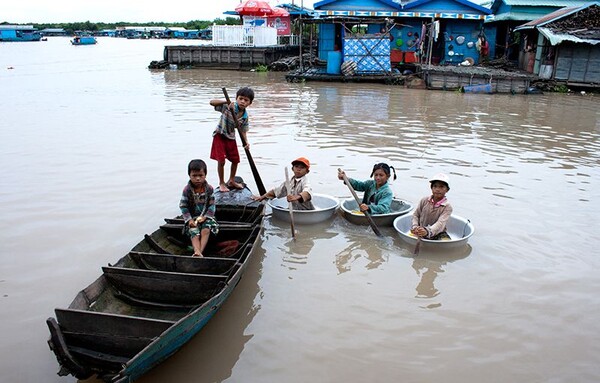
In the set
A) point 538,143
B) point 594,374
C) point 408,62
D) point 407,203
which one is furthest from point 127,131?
point 408,62

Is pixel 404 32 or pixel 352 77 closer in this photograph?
pixel 352 77

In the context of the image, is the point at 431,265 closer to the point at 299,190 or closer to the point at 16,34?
the point at 299,190

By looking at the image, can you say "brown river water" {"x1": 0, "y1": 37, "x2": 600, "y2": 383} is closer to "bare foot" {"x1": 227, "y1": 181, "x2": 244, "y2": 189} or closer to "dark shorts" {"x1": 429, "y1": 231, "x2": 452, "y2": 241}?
"dark shorts" {"x1": 429, "y1": 231, "x2": 452, "y2": 241}

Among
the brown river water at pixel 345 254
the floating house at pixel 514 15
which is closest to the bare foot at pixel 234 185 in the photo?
the brown river water at pixel 345 254

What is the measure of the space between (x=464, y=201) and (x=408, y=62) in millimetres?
18553

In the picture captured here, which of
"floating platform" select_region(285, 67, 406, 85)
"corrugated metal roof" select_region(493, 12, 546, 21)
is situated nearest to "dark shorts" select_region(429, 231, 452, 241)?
"floating platform" select_region(285, 67, 406, 85)

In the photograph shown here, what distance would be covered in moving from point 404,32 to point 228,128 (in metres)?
20.0

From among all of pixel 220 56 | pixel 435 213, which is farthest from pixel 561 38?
pixel 220 56

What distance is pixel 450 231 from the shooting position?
618cm

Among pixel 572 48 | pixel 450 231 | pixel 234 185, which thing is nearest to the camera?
pixel 450 231

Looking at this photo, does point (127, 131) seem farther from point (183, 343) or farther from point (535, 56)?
point (535, 56)

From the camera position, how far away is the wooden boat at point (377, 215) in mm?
6145

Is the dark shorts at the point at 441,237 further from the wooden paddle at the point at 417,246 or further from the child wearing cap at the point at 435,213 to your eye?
the wooden paddle at the point at 417,246

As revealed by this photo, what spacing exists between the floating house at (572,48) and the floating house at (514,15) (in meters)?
3.66
